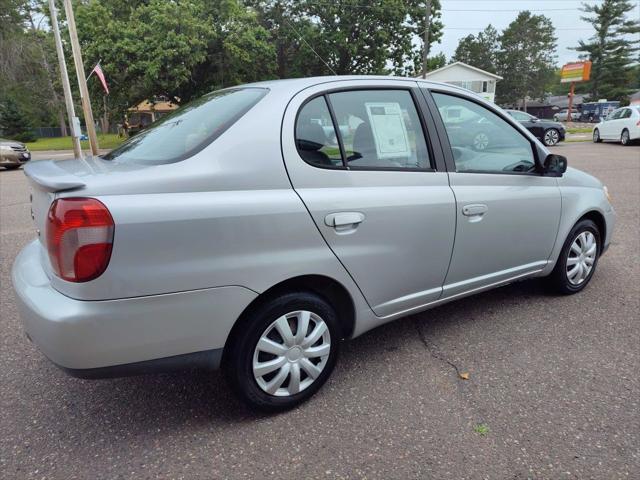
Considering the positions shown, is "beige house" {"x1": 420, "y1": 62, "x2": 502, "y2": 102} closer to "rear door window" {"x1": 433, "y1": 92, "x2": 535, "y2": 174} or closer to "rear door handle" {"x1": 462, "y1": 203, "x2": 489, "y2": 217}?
"rear door window" {"x1": 433, "y1": 92, "x2": 535, "y2": 174}

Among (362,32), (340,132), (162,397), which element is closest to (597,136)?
(362,32)

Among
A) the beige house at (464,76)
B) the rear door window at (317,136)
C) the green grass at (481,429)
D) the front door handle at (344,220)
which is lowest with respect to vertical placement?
the green grass at (481,429)

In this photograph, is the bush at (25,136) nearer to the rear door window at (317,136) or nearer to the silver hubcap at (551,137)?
the silver hubcap at (551,137)

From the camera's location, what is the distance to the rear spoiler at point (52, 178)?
185cm

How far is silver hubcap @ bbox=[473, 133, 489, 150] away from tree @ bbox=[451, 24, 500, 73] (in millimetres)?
82747

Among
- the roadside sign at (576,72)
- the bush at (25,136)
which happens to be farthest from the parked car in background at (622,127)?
the bush at (25,136)

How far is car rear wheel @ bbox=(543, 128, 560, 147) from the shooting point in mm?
19719

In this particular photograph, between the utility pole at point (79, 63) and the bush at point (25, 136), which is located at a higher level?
the utility pole at point (79, 63)

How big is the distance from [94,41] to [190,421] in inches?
983

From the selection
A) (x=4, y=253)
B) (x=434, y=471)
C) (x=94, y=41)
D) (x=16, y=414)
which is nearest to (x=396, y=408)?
(x=434, y=471)

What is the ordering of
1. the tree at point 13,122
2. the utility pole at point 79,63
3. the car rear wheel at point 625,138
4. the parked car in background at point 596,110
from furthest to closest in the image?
the parked car in background at point 596,110 → the tree at point 13,122 → the car rear wheel at point 625,138 → the utility pole at point 79,63

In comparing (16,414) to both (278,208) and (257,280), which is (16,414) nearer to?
(257,280)

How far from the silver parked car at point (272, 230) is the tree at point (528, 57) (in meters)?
79.2

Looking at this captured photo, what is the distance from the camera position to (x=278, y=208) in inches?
83.9
